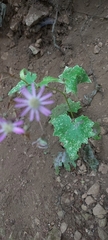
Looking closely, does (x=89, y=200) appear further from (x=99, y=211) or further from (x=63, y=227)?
(x=63, y=227)

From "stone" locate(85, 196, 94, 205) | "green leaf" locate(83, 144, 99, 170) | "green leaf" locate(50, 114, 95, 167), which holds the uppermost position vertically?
"green leaf" locate(50, 114, 95, 167)

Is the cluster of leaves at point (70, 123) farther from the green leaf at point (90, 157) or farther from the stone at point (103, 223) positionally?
the stone at point (103, 223)

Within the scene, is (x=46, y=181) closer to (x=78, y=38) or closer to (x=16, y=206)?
(x=16, y=206)

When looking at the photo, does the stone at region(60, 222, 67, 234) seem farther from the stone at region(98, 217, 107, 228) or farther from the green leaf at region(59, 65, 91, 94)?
the green leaf at region(59, 65, 91, 94)

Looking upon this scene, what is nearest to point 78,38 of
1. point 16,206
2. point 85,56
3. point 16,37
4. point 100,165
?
point 85,56

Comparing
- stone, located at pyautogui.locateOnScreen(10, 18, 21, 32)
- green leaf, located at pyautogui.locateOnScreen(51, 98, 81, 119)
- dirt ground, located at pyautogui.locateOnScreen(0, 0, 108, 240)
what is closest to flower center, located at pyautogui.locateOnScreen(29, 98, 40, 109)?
dirt ground, located at pyautogui.locateOnScreen(0, 0, 108, 240)
